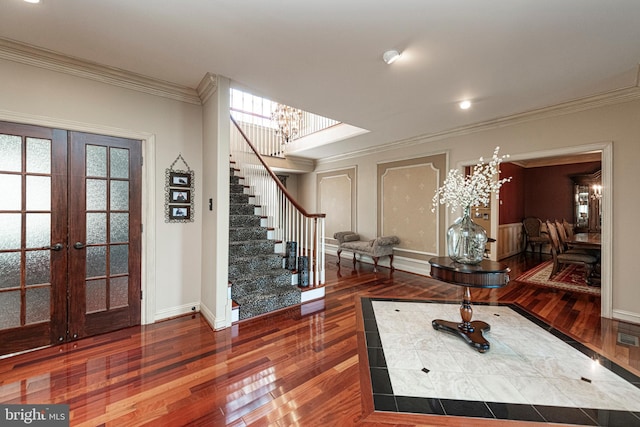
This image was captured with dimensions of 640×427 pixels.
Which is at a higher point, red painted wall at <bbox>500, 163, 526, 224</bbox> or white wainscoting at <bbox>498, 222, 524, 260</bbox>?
red painted wall at <bbox>500, 163, 526, 224</bbox>

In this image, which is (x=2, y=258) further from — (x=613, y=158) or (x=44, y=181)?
(x=613, y=158)

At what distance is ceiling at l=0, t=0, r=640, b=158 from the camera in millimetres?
1810

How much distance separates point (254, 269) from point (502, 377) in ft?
9.31

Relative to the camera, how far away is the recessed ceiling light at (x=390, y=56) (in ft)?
7.41

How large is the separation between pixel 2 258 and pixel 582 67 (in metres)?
5.56

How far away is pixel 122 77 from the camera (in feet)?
8.76

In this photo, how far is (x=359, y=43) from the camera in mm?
2178

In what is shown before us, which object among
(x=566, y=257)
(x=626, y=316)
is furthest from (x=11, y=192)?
(x=566, y=257)

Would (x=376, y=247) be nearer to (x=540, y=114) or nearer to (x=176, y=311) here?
(x=540, y=114)

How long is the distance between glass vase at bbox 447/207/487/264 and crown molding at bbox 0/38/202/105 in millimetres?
3228

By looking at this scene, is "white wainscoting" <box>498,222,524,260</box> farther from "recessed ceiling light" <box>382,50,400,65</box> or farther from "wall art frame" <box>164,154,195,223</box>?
"wall art frame" <box>164,154,195,223</box>

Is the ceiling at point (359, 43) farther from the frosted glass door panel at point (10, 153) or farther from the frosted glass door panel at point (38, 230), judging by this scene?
the frosted glass door panel at point (38, 230)

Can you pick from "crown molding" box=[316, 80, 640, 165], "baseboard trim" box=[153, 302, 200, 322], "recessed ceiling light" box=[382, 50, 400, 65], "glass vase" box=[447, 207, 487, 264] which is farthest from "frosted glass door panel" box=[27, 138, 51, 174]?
"crown molding" box=[316, 80, 640, 165]

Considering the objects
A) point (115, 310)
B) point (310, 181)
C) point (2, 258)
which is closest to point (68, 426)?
point (115, 310)
